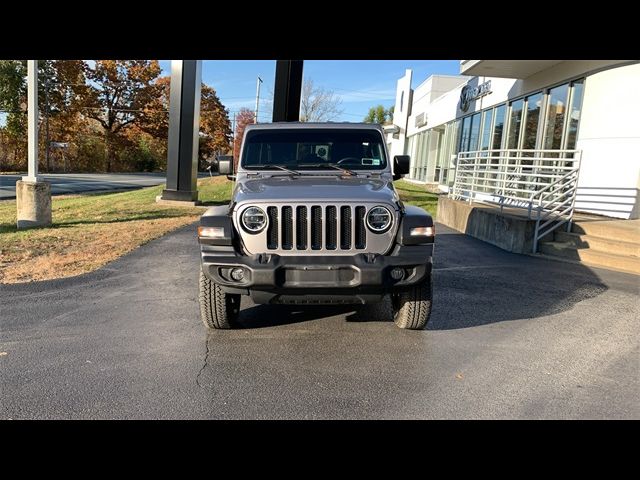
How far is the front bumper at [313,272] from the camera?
3.97m

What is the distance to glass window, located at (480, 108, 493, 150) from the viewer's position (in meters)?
17.6

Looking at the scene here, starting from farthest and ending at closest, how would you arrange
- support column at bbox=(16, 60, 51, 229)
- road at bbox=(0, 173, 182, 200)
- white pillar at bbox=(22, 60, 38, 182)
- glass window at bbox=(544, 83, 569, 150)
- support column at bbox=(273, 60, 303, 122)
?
road at bbox=(0, 173, 182, 200) < glass window at bbox=(544, 83, 569, 150) < support column at bbox=(16, 60, 51, 229) < white pillar at bbox=(22, 60, 38, 182) < support column at bbox=(273, 60, 303, 122)

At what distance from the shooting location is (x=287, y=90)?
33.6 ft

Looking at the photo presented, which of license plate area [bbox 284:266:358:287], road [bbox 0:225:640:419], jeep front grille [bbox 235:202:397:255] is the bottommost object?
road [bbox 0:225:640:419]

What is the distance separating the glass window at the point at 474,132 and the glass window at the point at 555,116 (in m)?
5.70

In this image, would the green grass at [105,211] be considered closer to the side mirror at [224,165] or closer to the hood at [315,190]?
the side mirror at [224,165]

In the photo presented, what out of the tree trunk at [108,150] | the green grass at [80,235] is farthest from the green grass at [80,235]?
the tree trunk at [108,150]

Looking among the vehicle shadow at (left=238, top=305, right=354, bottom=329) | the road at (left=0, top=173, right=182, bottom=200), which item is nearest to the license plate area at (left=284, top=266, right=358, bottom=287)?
the vehicle shadow at (left=238, top=305, right=354, bottom=329)

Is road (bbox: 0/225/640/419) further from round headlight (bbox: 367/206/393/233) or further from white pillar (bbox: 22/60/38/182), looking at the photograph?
white pillar (bbox: 22/60/38/182)

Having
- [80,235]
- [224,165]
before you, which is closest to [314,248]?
[224,165]

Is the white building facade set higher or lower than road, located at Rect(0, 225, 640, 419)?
higher

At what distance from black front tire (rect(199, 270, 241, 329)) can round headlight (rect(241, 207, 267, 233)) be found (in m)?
0.64
